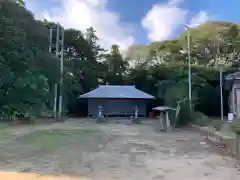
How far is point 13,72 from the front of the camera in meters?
21.3

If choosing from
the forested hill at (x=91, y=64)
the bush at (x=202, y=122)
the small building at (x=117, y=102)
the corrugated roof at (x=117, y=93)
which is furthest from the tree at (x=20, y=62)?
the small building at (x=117, y=102)

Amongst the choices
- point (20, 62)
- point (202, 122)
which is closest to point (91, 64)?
point (20, 62)

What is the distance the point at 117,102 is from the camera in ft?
113

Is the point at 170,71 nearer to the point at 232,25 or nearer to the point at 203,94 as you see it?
the point at 203,94

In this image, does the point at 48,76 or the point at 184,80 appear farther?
the point at 184,80

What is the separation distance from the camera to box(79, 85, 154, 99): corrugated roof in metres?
33.0

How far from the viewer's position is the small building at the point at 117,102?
3362cm

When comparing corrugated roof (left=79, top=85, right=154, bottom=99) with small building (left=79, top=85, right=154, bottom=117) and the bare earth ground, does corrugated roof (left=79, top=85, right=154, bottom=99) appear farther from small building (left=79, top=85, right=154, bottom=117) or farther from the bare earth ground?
the bare earth ground

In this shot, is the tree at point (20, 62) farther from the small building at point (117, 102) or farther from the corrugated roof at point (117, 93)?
the small building at point (117, 102)

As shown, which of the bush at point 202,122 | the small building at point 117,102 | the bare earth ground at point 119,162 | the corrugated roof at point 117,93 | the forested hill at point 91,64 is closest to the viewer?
the bare earth ground at point 119,162

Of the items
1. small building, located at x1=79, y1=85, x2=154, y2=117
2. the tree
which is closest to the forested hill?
the tree

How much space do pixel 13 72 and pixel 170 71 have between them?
60.2 feet

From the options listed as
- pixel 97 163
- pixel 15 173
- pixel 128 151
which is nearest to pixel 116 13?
pixel 128 151

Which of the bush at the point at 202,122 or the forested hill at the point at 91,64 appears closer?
the bush at the point at 202,122
